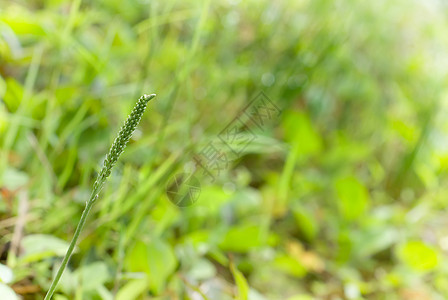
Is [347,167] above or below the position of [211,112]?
below

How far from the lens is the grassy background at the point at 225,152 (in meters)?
0.52

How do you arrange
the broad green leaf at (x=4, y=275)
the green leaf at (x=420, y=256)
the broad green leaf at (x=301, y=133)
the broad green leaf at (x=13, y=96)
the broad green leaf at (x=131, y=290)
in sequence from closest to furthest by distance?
the broad green leaf at (x=4, y=275)
the broad green leaf at (x=131, y=290)
the broad green leaf at (x=13, y=96)
the green leaf at (x=420, y=256)
the broad green leaf at (x=301, y=133)

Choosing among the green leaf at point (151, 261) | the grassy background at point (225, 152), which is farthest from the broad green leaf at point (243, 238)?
the green leaf at point (151, 261)

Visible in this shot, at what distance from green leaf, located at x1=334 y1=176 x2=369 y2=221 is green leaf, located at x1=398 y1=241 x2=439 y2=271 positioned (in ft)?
0.38

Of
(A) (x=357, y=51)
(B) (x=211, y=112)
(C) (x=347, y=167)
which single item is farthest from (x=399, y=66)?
(B) (x=211, y=112)

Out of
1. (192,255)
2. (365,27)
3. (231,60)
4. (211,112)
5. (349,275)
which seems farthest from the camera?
(365,27)

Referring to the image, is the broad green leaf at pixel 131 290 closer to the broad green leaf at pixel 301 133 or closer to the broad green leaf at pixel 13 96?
the broad green leaf at pixel 13 96

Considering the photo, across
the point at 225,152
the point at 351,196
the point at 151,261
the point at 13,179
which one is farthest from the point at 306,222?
the point at 13,179

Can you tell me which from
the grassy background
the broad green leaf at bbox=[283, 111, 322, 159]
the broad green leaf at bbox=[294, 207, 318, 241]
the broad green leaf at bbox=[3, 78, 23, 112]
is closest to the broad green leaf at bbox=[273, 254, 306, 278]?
the grassy background

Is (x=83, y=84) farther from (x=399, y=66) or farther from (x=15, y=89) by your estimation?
(x=399, y=66)

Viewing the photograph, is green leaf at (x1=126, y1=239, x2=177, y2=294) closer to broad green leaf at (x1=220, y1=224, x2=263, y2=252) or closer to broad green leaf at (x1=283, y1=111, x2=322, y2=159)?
broad green leaf at (x1=220, y1=224, x2=263, y2=252)

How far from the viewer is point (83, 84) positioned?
2.18ft

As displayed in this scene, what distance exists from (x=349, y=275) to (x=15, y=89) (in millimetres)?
564

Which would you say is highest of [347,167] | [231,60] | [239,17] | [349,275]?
[239,17]
